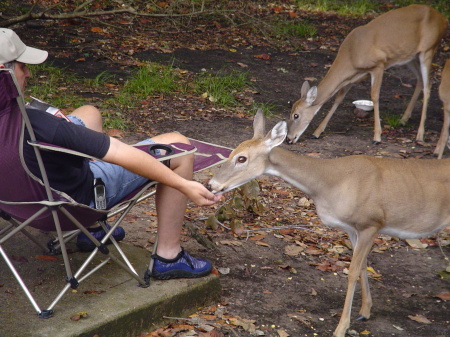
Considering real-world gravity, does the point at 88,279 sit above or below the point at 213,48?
above

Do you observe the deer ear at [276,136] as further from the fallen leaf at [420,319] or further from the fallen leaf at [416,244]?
the fallen leaf at [416,244]

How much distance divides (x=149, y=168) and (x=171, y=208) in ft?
1.58

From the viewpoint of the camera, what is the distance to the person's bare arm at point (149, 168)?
126 inches

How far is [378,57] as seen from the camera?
8477mm

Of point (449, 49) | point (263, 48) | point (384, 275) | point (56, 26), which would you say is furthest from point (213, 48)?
point (384, 275)

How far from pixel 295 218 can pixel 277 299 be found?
1.49 meters

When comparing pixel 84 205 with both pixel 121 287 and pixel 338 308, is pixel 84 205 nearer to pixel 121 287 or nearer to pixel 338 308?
pixel 121 287

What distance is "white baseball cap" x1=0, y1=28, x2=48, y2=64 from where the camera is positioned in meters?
3.10

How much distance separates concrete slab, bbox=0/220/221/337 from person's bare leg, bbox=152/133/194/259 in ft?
0.67

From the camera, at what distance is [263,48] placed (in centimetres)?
1083

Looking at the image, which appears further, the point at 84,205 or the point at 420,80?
the point at 420,80

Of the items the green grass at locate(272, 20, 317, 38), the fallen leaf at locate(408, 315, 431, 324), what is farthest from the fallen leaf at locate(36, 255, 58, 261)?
the green grass at locate(272, 20, 317, 38)

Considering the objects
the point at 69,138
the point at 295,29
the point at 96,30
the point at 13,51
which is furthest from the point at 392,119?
the point at 13,51

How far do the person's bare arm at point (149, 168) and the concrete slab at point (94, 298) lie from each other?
→ 2.09ft
